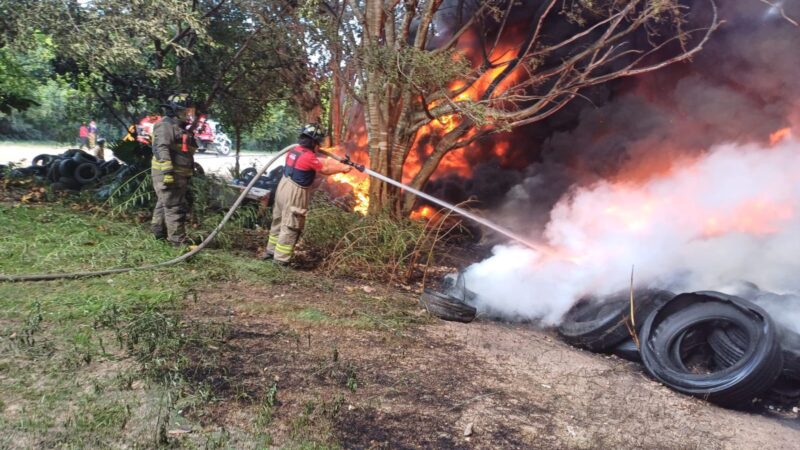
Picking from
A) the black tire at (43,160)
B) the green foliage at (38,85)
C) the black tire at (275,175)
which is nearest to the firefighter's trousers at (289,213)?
the black tire at (275,175)

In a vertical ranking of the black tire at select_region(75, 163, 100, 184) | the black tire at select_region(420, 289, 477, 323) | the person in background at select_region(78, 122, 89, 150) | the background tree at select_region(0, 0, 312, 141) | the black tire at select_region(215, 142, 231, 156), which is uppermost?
the background tree at select_region(0, 0, 312, 141)

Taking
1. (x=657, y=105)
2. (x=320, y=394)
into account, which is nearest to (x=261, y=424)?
(x=320, y=394)

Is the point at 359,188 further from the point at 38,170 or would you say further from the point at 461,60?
the point at 38,170

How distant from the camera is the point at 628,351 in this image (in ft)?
17.1

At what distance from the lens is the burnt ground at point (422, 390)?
3.25 meters

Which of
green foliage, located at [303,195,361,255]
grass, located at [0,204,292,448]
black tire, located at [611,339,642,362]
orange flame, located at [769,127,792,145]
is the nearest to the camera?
grass, located at [0,204,292,448]

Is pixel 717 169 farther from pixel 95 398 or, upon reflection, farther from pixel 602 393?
pixel 95 398

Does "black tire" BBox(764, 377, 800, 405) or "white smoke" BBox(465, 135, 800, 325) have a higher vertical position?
"white smoke" BBox(465, 135, 800, 325)

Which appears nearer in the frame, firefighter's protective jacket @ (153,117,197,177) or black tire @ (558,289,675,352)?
black tire @ (558,289,675,352)

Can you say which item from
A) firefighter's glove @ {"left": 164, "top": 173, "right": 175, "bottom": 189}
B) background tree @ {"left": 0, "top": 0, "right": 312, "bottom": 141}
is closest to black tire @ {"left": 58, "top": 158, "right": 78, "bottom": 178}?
background tree @ {"left": 0, "top": 0, "right": 312, "bottom": 141}

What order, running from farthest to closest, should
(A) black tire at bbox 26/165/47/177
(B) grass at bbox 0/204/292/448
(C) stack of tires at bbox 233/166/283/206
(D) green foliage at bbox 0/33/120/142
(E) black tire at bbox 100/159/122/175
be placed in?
(A) black tire at bbox 26/165/47/177 < (E) black tire at bbox 100/159/122/175 < (D) green foliage at bbox 0/33/120/142 < (C) stack of tires at bbox 233/166/283/206 < (B) grass at bbox 0/204/292/448

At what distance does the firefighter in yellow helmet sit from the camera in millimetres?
6801

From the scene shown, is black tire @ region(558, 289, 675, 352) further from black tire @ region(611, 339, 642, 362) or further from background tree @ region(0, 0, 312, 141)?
background tree @ region(0, 0, 312, 141)

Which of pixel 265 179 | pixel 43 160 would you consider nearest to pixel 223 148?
pixel 43 160
